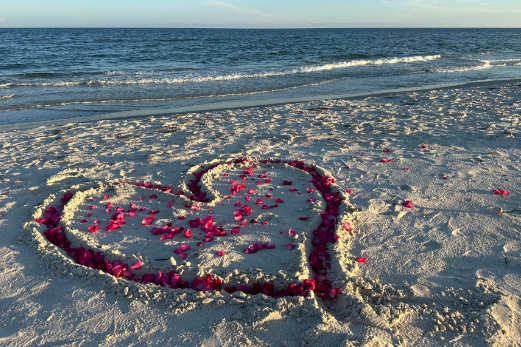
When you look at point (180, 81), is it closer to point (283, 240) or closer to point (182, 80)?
point (182, 80)

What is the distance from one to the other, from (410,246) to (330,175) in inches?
84.3

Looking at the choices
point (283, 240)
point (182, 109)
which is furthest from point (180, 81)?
point (283, 240)

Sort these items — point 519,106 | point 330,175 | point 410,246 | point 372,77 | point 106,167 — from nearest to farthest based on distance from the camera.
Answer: point 410,246
point 330,175
point 106,167
point 519,106
point 372,77

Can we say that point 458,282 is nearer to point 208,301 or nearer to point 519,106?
point 208,301

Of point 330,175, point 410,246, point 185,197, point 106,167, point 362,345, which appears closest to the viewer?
point 362,345

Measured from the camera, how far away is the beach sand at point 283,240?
3100 mm

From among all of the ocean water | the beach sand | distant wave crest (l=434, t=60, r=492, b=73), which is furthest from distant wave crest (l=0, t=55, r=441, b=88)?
the beach sand

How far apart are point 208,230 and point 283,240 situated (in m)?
0.95

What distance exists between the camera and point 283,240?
4363 millimetres

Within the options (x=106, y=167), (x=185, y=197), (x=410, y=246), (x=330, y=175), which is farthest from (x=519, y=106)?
(x=106, y=167)

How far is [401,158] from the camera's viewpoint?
22.5ft

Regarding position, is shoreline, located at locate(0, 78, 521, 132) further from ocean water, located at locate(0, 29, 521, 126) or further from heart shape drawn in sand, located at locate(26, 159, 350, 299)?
heart shape drawn in sand, located at locate(26, 159, 350, 299)

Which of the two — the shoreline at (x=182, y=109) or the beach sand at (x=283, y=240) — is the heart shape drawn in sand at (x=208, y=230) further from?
the shoreline at (x=182, y=109)

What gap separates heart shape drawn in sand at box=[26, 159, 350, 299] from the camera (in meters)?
3.70
